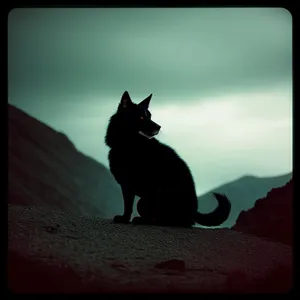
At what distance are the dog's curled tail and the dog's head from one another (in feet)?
2.34

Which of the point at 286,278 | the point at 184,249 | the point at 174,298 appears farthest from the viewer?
the point at 184,249

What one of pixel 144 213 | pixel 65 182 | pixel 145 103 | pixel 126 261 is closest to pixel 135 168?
pixel 144 213

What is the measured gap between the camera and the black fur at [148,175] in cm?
366

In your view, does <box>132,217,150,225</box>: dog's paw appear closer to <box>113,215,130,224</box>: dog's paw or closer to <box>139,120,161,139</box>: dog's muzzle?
<box>113,215,130,224</box>: dog's paw

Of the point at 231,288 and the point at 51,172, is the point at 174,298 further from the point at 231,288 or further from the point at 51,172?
the point at 51,172

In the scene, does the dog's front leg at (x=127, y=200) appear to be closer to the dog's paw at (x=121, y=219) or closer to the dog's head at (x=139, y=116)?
the dog's paw at (x=121, y=219)

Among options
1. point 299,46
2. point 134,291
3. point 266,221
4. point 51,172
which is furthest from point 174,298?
Answer: point 51,172

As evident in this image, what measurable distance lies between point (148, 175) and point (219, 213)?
636mm

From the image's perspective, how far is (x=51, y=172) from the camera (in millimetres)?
6215

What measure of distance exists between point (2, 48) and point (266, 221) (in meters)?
2.42

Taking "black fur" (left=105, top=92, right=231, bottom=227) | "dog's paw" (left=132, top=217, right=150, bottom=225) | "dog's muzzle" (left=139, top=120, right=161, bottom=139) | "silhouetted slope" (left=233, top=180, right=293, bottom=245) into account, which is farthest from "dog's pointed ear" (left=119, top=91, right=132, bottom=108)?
"silhouetted slope" (left=233, top=180, right=293, bottom=245)

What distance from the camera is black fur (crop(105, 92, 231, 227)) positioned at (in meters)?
3.66

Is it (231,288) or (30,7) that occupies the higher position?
(30,7)

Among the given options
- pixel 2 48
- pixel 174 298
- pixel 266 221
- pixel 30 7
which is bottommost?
pixel 174 298
